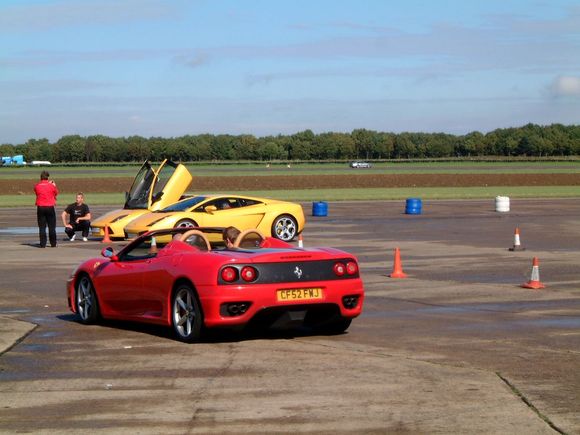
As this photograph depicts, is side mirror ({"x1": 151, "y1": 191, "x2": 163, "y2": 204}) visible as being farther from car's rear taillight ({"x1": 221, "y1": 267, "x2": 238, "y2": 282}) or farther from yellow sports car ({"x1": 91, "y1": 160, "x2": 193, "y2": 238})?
car's rear taillight ({"x1": 221, "y1": 267, "x2": 238, "y2": 282})

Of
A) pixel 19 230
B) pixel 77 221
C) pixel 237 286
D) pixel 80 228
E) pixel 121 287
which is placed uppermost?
pixel 237 286

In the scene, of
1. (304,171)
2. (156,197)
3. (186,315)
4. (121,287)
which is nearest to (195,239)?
(121,287)

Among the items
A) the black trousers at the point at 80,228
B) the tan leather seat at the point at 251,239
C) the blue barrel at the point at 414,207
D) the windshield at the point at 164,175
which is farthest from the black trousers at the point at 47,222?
the blue barrel at the point at 414,207

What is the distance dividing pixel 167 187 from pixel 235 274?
18.4m

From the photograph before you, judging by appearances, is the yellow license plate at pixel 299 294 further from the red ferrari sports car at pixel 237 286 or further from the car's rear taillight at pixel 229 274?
the car's rear taillight at pixel 229 274

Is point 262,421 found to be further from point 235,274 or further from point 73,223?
point 73,223

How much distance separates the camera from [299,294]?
35.7 feet

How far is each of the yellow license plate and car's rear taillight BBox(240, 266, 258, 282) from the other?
0.28 meters

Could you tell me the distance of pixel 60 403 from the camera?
7969 mm

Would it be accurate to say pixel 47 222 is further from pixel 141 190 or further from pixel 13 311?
pixel 13 311

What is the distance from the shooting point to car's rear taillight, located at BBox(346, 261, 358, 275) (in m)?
11.3

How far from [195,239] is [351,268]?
1.76m

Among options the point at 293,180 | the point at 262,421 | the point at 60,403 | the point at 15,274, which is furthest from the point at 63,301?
the point at 293,180

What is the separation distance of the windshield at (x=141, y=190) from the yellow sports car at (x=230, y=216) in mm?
1760
